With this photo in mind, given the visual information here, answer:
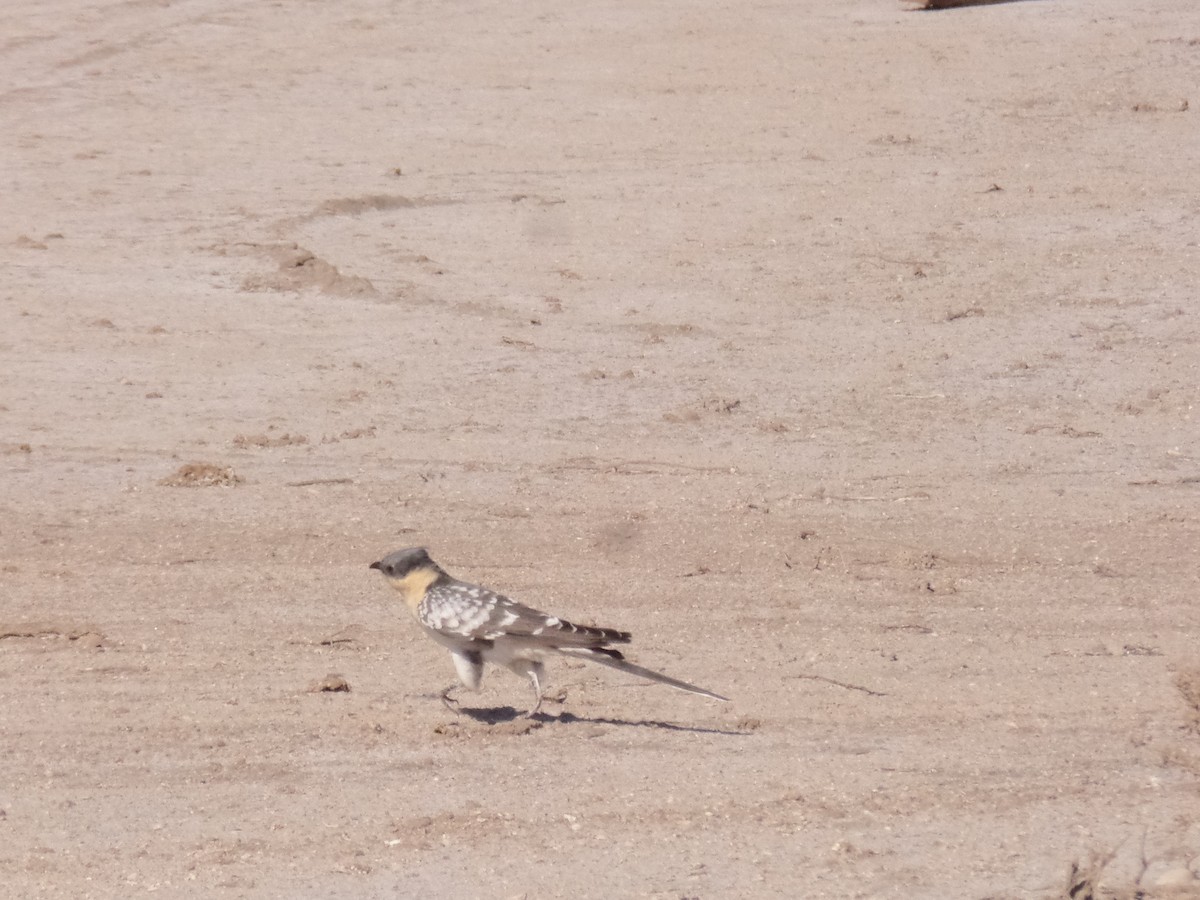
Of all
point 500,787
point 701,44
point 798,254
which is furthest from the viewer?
point 701,44

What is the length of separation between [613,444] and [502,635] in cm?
367

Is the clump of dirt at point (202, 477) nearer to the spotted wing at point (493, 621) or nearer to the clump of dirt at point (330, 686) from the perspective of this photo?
the clump of dirt at point (330, 686)

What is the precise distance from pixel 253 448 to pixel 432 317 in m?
2.62

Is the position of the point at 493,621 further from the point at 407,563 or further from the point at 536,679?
the point at 407,563

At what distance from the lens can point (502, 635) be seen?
715cm

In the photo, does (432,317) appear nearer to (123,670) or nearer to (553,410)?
(553,410)

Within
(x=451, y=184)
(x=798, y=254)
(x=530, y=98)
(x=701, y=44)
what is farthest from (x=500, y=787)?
(x=701, y=44)

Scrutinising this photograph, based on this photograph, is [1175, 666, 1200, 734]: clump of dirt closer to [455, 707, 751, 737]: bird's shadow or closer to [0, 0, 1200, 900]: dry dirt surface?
[0, 0, 1200, 900]: dry dirt surface

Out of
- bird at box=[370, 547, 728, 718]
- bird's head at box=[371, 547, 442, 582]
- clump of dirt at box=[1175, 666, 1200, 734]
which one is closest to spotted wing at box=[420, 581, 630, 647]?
bird at box=[370, 547, 728, 718]

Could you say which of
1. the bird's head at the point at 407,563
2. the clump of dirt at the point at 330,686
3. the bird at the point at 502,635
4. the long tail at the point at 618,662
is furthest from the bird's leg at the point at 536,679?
the clump of dirt at the point at 330,686

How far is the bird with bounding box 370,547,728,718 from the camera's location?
23.1 ft

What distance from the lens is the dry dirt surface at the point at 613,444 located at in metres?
6.48

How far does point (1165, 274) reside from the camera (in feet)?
44.3

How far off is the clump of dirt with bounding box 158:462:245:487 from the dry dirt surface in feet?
0.13
